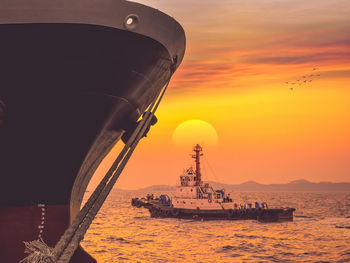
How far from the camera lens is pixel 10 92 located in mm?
7172

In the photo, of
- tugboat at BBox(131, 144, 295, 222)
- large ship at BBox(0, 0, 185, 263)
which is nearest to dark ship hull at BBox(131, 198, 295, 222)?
tugboat at BBox(131, 144, 295, 222)

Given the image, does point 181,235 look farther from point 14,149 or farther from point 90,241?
point 14,149

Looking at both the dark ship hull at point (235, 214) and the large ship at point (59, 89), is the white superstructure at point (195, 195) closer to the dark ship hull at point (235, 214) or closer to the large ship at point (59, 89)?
the dark ship hull at point (235, 214)

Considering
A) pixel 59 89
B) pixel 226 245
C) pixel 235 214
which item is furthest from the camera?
pixel 235 214

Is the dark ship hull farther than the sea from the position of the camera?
Yes

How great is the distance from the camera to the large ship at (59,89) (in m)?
6.79

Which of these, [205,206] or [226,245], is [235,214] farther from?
[226,245]

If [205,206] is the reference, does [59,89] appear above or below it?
above

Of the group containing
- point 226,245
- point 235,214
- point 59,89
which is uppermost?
point 59,89

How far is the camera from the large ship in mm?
6785

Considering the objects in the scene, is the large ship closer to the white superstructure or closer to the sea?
the sea

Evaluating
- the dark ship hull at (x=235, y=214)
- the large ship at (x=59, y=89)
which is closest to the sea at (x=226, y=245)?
the dark ship hull at (x=235, y=214)

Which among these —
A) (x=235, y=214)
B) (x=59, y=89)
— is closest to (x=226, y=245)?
(x=235, y=214)

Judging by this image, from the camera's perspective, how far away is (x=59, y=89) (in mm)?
7414
